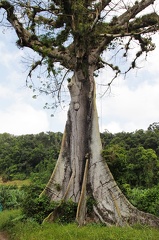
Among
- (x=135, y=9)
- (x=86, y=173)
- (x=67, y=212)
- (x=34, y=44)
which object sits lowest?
(x=67, y=212)

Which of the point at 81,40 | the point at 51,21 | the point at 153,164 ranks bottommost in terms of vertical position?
the point at 153,164

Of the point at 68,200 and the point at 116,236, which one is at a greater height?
the point at 68,200

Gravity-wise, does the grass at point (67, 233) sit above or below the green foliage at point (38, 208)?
below

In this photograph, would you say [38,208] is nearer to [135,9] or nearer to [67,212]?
[67,212]

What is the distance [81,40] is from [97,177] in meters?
3.72

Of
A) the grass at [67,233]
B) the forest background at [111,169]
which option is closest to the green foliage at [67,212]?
the forest background at [111,169]

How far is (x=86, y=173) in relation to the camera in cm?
895

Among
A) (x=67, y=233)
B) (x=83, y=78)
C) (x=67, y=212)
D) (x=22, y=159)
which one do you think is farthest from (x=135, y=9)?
(x=22, y=159)

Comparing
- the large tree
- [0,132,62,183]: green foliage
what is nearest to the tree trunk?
the large tree

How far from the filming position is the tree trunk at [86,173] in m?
8.48

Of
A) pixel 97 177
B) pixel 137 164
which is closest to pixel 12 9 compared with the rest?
pixel 97 177

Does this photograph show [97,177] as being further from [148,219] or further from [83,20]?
[83,20]

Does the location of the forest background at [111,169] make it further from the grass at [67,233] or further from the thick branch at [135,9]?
the thick branch at [135,9]

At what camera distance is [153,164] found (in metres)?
18.4
